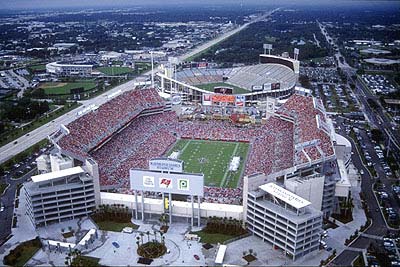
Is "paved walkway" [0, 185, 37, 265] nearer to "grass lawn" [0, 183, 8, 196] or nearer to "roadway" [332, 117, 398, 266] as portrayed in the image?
"grass lawn" [0, 183, 8, 196]

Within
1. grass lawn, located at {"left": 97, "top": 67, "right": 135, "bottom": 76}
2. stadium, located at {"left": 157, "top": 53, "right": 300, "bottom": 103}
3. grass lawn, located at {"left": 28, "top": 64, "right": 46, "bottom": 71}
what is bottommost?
grass lawn, located at {"left": 97, "top": 67, "right": 135, "bottom": 76}

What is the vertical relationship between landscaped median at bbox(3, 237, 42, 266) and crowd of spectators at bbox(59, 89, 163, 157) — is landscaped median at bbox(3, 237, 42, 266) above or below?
below

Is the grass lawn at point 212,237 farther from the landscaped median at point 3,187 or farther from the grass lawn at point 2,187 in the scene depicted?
the grass lawn at point 2,187

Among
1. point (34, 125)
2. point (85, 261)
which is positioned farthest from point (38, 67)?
point (85, 261)

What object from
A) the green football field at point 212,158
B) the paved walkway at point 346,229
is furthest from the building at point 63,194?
the paved walkway at point 346,229

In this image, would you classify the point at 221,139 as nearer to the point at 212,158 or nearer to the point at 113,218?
Answer: the point at 212,158

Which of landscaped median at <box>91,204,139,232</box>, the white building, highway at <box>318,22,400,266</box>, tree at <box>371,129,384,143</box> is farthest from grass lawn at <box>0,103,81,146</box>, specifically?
tree at <box>371,129,384,143</box>
